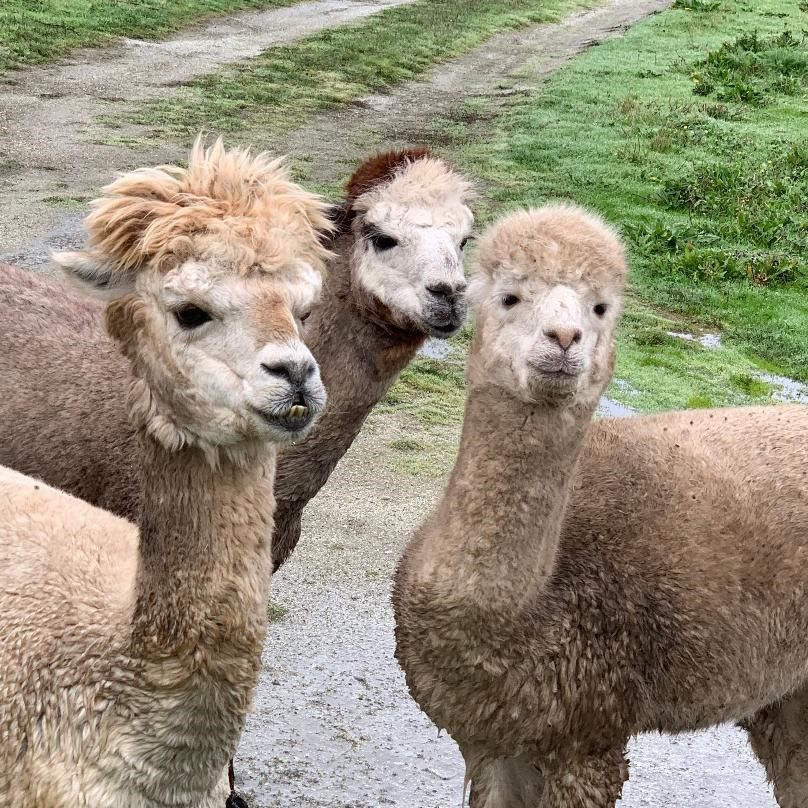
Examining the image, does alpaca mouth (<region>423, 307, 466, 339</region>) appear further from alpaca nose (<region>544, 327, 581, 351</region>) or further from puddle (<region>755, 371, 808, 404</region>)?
puddle (<region>755, 371, 808, 404</region>)

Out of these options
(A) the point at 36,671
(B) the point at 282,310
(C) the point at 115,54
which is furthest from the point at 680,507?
(C) the point at 115,54

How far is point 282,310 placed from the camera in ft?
9.44

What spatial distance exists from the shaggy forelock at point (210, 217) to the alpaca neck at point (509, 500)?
2.28 ft

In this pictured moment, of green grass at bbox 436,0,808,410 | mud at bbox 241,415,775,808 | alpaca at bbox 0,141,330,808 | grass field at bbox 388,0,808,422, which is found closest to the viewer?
alpaca at bbox 0,141,330,808

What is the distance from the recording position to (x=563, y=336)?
3252 mm

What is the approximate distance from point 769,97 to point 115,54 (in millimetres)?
8205

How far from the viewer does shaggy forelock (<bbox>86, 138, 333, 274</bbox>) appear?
2928 millimetres

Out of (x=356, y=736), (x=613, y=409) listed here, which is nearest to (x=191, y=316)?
(x=356, y=736)

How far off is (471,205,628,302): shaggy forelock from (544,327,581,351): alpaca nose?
7.1 inches

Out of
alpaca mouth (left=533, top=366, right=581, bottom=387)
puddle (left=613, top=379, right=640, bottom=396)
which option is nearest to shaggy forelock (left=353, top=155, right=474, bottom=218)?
alpaca mouth (left=533, top=366, right=581, bottom=387)

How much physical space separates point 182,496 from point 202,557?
148 millimetres

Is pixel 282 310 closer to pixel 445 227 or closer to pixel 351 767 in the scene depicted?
pixel 445 227

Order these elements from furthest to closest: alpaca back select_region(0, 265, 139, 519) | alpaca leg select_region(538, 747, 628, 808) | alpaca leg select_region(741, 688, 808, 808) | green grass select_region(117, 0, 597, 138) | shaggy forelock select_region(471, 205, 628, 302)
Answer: green grass select_region(117, 0, 597, 138) < alpaca back select_region(0, 265, 139, 519) < alpaca leg select_region(741, 688, 808, 808) < alpaca leg select_region(538, 747, 628, 808) < shaggy forelock select_region(471, 205, 628, 302)

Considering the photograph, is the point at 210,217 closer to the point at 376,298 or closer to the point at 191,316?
the point at 191,316
